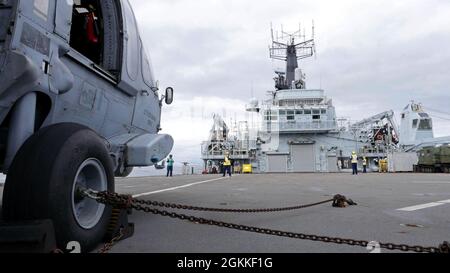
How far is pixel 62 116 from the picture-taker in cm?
348

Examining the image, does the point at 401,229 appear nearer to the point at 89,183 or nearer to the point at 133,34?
the point at 89,183

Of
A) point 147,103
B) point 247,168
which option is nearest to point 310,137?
point 247,168

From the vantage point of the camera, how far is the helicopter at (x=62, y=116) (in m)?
2.41

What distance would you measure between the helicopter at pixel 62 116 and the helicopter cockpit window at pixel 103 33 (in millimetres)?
14

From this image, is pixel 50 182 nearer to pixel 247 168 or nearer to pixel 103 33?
pixel 103 33

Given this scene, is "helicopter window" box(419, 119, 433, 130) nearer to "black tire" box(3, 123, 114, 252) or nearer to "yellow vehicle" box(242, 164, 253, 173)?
"yellow vehicle" box(242, 164, 253, 173)

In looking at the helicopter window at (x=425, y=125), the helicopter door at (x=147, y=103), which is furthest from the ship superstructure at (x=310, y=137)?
the helicopter door at (x=147, y=103)

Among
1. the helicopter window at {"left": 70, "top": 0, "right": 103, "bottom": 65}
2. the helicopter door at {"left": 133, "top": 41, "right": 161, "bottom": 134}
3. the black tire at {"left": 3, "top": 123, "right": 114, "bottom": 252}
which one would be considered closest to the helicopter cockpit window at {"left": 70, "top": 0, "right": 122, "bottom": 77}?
the helicopter window at {"left": 70, "top": 0, "right": 103, "bottom": 65}

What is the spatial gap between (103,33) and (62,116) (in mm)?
1757

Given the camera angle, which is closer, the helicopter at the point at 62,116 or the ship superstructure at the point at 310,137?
the helicopter at the point at 62,116

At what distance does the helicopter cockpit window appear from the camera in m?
4.59

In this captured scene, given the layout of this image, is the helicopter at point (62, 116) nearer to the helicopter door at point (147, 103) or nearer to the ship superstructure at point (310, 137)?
the helicopter door at point (147, 103)

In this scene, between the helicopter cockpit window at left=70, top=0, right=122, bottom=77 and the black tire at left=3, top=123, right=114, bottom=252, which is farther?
the helicopter cockpit window at left=70, top=0, right=122, bottom=77
